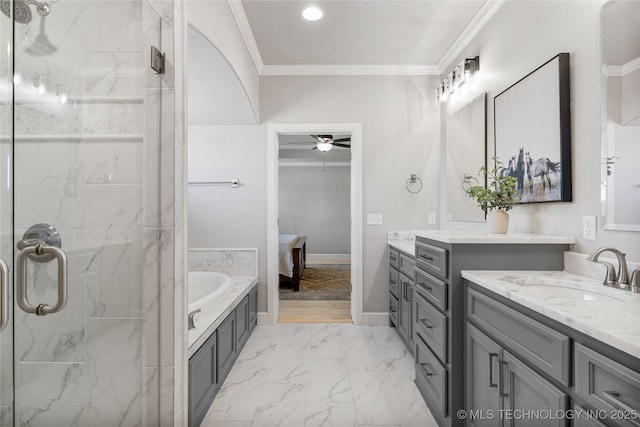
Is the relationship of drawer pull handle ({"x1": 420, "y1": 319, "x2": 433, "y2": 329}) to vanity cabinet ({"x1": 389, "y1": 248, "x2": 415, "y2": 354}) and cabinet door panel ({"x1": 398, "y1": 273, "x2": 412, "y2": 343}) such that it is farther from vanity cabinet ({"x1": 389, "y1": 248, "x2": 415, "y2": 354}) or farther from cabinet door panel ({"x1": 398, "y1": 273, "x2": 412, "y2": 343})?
cabinet door panel ({"x1": 398, "y1": 273, "x2": 412, "y2": 343})

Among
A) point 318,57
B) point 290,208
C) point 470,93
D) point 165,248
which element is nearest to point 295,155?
point 290,208

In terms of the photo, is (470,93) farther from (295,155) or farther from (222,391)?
(295,155)

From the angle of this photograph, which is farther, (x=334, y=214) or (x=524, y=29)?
(x=334, y=214)

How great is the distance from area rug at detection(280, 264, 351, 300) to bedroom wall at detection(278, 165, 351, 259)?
1203 millimetres

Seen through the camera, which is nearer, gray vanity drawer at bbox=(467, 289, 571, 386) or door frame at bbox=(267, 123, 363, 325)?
gray vanity drawer at bbox=(467, 289, 571, 386)

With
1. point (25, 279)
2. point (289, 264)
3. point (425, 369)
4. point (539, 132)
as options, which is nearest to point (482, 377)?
point (425, 369)

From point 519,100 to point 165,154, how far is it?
2.11m

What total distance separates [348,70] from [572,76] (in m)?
2.17

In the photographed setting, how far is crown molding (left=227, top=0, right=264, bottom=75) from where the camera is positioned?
7.63 feet

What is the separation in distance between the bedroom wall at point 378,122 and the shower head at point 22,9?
2427mm

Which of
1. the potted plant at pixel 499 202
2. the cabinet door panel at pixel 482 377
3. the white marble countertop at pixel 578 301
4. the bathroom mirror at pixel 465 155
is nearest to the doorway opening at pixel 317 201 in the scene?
the bathroom mirror at pixel 465 155

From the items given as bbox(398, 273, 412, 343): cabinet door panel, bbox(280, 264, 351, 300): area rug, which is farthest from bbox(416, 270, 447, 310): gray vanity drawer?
bbox(280, 264, 351, 300): area rug

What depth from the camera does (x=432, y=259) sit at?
1809 mm

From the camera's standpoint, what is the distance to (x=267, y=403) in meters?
2.00
